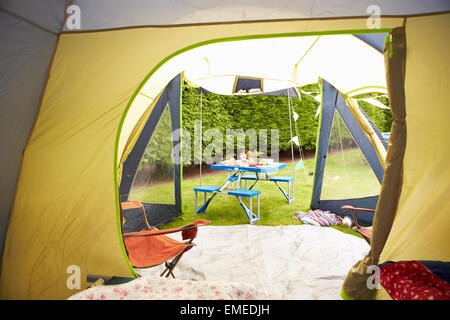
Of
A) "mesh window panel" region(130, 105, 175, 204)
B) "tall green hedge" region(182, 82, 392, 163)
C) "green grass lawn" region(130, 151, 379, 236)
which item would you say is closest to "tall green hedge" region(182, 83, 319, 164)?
"tall green hedge" region(182, 82, 392, 163)

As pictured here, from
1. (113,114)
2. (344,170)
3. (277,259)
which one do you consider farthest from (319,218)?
(113,114)

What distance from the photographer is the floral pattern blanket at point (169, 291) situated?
1.37 m

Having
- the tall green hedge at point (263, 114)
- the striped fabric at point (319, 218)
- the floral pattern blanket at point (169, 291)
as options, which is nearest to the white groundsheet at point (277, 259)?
the striped fabric at point (319, 218)

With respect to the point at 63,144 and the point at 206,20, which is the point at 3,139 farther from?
the point at 206,20

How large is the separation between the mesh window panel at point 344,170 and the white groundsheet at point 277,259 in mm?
753

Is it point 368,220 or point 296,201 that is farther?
point 296,201

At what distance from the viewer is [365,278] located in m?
1.81

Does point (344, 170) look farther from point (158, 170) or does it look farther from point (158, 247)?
point (158, 247)

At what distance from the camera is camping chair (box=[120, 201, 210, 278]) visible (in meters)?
2.10

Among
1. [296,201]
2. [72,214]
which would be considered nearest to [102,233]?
[72,214]

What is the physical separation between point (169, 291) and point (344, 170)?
3.25 m

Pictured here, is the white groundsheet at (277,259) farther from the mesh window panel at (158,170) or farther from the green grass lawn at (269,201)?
the mesh window panel at (158,170)

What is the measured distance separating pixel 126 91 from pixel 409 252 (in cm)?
208

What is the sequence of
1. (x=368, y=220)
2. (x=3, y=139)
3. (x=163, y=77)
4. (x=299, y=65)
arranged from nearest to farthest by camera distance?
(x=3, y=139) → (x=163, y=77) → (x=299, y=65) → (x=368, y=220)
